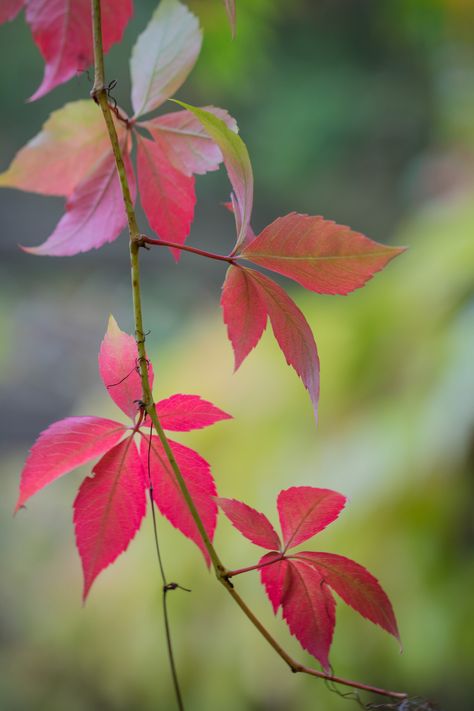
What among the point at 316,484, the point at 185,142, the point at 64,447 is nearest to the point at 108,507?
the point at 64,447

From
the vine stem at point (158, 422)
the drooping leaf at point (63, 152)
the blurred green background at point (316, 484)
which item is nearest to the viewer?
the vine stem at point (158, 422)

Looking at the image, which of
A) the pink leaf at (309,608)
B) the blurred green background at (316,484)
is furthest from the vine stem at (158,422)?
the blurred green background at (316,484)

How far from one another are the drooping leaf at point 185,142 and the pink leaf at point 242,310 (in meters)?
0.06

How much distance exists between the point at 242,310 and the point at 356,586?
0.08 m

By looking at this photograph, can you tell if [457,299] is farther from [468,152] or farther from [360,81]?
[360,81]

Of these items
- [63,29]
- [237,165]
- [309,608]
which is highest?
[63,29]

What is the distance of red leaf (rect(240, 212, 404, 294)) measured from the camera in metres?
0.19

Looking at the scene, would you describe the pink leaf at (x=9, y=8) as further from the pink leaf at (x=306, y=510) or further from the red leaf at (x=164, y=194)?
the pink leaf at (x=306, y=510)

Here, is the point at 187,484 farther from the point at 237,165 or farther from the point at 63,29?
the point at 63,29

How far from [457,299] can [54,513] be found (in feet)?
3.59

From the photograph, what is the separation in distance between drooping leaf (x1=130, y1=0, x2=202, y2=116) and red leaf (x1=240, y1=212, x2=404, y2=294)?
93 millimetres

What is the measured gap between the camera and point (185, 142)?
25cm

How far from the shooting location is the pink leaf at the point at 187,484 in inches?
8.1

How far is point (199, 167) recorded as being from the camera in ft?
0.81
